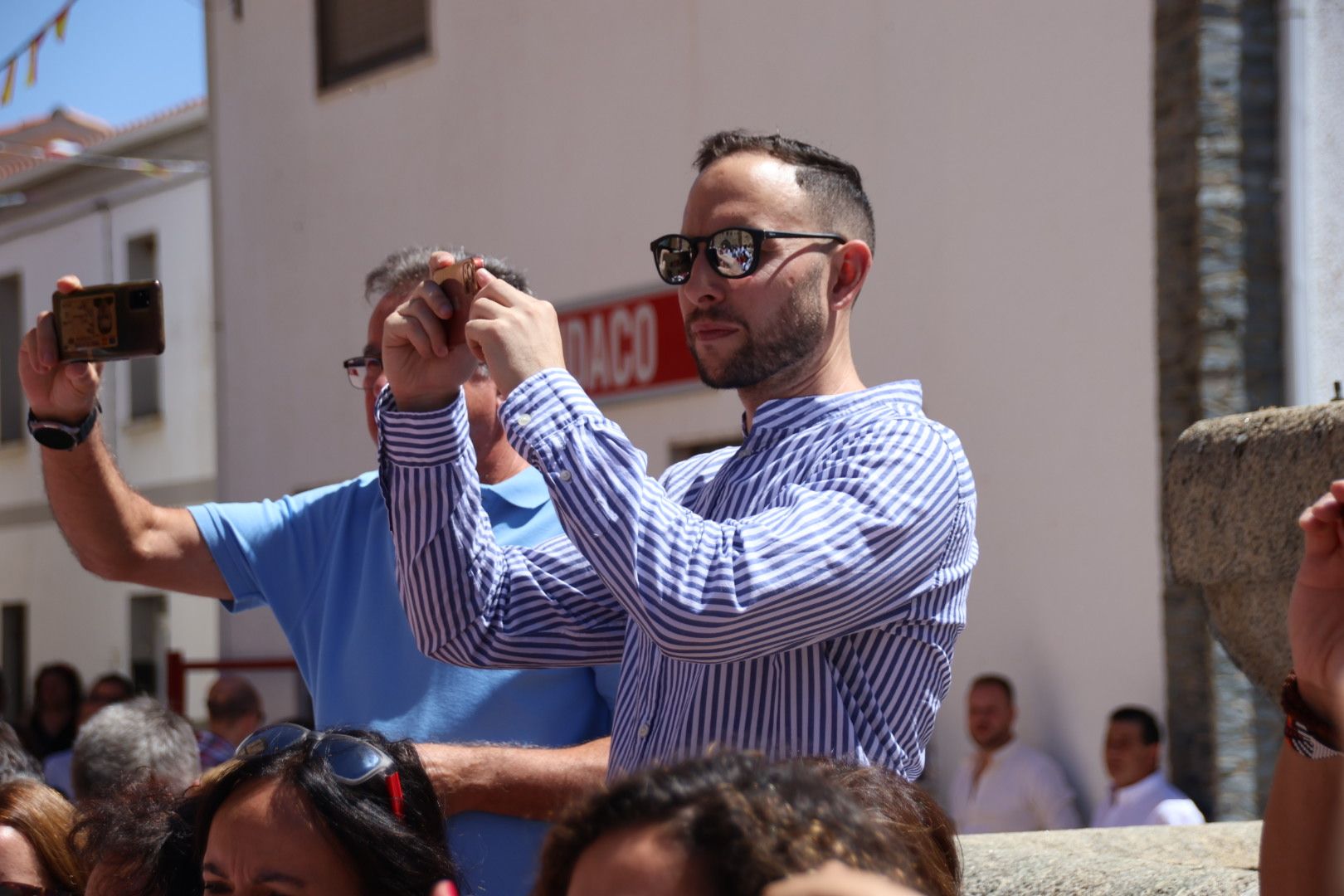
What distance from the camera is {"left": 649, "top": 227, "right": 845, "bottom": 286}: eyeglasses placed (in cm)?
225

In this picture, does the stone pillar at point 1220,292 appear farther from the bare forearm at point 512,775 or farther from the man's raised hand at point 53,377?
the man's raised hand at point 53,377

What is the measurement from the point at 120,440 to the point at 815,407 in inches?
620

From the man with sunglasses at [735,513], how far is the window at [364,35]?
345 inches

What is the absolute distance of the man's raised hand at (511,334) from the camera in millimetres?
2127

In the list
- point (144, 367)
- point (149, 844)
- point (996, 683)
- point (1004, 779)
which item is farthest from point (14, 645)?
point (149, 844)

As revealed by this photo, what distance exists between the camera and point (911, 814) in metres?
1.89

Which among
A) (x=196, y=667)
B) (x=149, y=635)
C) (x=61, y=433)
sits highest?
(x=61, y=433)

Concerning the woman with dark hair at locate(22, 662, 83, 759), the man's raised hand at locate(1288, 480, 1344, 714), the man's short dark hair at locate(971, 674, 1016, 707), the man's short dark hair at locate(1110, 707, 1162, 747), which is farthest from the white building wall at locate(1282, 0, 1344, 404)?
the woman with dark hair at locate(22, 662, 83, 759)

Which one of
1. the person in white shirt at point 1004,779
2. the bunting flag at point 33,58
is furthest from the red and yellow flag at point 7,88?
the person in white shirt at point 1004,779

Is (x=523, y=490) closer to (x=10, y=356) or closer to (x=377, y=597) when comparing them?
(x=377, y=597)

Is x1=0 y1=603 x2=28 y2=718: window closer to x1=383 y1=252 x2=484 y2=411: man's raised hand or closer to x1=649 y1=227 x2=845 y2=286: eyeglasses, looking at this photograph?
x1=383 y1=252 x2=484 y2=411: man's raised hand

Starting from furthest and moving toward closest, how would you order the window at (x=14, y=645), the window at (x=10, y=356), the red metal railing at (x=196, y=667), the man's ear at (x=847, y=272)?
1. the window at (x=14, y=645)
2. the window at (x=10, y=356)
3. the red metal railing at (x=196, y=667)
4. the man's ear at (x=847, y=272)

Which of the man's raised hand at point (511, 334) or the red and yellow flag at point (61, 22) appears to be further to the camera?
the red and yellow flag at point (61, 22)

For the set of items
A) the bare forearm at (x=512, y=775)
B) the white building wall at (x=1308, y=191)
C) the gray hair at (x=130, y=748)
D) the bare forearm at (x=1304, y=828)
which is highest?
the white building wall at (x=1308, y=191)
